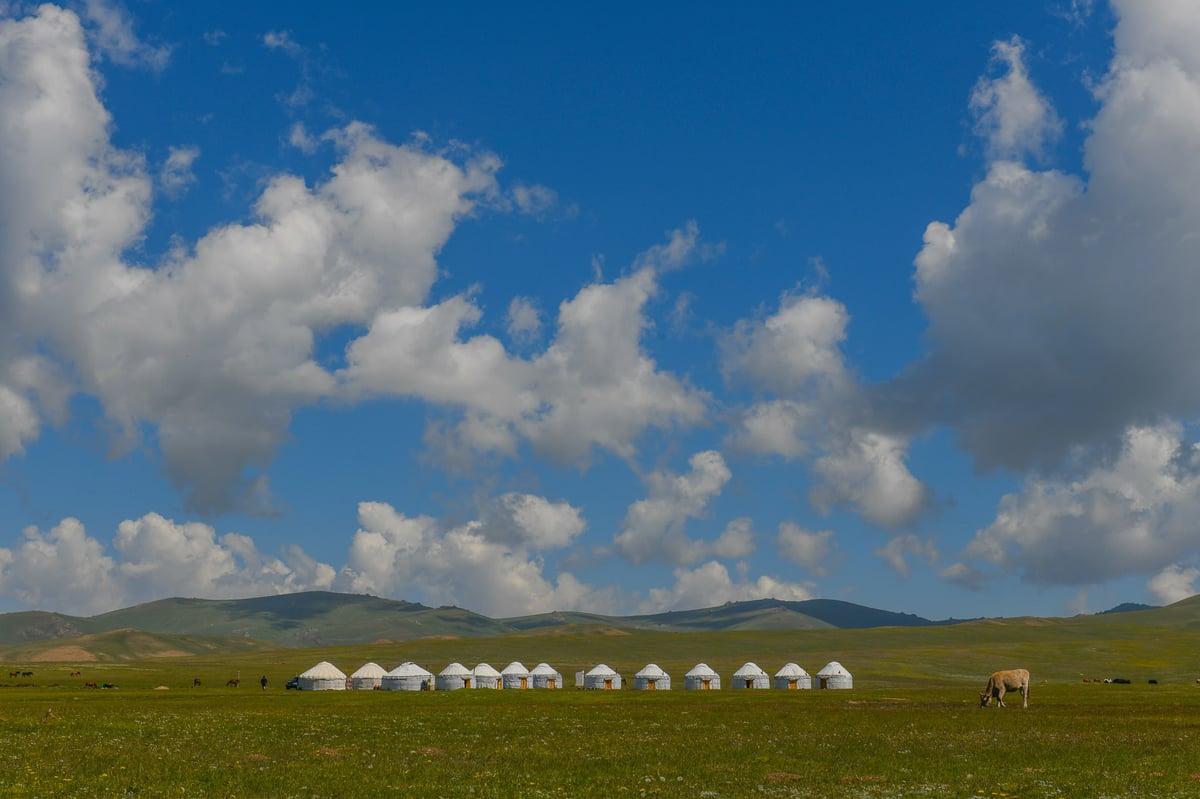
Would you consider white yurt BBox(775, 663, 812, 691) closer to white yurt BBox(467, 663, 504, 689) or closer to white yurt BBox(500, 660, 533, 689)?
white yurt BBox(500, 660, 533, 689)

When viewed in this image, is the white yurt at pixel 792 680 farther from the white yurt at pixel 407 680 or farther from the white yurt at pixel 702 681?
the white yurt at pixel 407 680

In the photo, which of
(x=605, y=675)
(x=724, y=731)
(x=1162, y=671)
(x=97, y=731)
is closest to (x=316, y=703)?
(x=97, y=731)

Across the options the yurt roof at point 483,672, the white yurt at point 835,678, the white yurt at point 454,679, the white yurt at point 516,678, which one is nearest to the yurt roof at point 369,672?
the white yurt at point 454,679

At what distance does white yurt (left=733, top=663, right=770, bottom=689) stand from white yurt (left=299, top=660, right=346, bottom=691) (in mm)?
51162

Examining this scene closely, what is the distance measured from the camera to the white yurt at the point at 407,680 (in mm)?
129750

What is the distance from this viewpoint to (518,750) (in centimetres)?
4141

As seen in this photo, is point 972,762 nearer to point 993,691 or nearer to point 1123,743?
point 1123,743

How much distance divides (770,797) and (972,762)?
1202 centimetres

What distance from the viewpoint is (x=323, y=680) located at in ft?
432

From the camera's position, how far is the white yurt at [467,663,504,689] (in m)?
138

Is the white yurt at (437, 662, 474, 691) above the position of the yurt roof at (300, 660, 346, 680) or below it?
below

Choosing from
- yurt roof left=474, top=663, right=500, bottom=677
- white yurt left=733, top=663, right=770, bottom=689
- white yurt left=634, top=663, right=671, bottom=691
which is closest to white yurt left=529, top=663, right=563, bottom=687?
yurt roof left=474, top=663, right=500, bottom=677

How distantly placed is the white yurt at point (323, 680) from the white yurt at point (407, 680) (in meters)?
5.82

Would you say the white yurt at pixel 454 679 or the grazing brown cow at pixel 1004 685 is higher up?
the grazing brown cow at pixel 1004 685
